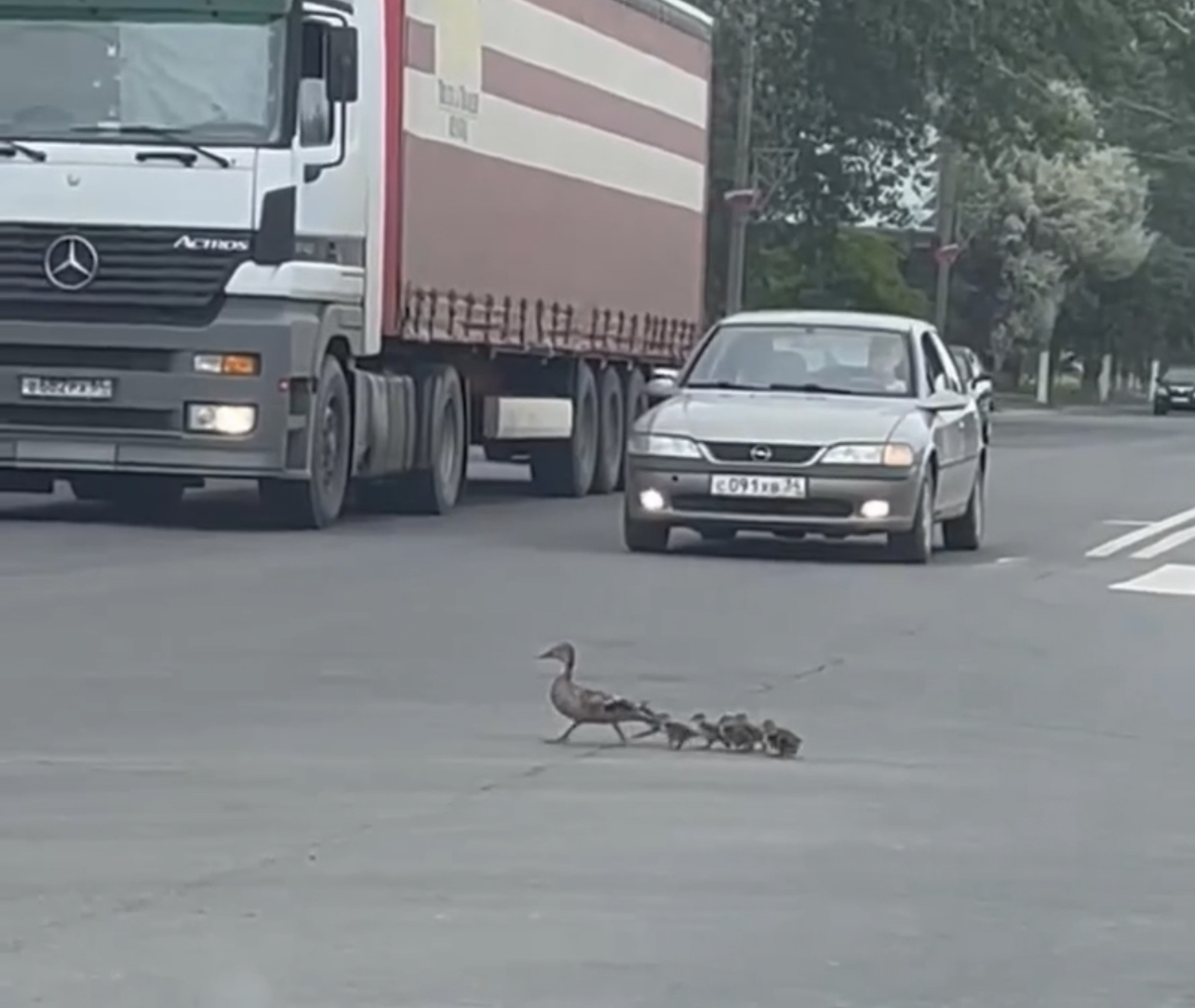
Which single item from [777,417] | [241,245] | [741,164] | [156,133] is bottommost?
[777,417]

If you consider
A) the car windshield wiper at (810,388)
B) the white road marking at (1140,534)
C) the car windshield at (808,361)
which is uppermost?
the car windshield at (808,361)

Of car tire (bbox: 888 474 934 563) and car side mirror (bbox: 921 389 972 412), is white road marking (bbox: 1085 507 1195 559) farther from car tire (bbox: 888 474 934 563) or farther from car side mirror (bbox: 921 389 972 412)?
car tire (bbox: 888 474 934 563)

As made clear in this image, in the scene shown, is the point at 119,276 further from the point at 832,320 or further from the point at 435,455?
the point at 832,320

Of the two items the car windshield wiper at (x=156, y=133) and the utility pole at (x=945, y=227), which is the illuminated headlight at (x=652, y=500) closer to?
the car windshield wiper at (x=156, y=133)

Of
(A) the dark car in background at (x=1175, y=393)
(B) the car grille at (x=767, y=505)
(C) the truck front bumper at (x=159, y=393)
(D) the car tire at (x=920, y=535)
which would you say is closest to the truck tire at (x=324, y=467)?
(C) the truck front bumper at (x=159, y=393)

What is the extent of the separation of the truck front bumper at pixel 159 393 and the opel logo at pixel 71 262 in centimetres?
28

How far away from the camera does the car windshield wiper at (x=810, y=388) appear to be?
837 inches

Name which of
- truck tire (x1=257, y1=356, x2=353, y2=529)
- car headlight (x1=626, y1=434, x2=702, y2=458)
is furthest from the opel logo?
car headlight (x1=626, y1=434, x2=702, y2=458)

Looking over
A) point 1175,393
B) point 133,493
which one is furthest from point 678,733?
point 1175,393

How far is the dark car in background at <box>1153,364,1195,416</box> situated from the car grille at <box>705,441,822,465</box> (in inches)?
2760

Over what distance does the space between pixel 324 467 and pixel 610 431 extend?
8.45m

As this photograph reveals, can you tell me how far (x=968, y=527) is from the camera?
22984 millimetres

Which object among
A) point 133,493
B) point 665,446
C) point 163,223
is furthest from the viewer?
point 133,493

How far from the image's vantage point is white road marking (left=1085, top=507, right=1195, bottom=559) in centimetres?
2327
